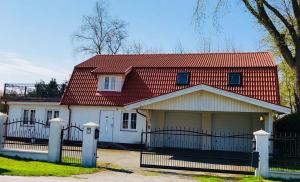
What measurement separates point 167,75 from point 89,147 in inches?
486

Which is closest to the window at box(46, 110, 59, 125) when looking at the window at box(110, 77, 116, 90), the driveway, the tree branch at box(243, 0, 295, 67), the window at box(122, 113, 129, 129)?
the window at box(110, 77, 116, 90)

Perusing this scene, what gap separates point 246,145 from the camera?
2455cm

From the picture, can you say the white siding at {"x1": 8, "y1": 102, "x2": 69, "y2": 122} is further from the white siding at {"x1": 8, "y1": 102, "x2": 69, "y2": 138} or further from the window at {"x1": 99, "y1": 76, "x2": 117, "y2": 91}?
the window at {"x1": 99, "y1": 76, "x2": 117, "y2": 91}

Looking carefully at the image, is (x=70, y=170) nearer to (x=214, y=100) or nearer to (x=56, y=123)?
(x=56, y=123)

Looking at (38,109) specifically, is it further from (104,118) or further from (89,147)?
(89,147)

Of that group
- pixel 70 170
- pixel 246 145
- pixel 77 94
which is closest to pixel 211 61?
pixel 246 145

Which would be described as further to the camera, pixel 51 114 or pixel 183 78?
pixel 51 114

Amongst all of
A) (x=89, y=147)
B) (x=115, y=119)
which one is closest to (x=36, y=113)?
(x=115, y=119)

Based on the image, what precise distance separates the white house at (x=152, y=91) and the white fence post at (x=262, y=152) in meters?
7.90

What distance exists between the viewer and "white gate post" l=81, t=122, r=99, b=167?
16219mm

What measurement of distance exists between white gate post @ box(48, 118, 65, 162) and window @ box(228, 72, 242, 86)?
12.8 metres

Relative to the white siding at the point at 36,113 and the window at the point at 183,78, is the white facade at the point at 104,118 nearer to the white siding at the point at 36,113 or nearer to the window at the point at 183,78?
the white siding at the point at 36,113

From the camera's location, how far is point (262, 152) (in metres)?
14.9

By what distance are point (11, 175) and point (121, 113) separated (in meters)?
14.3
